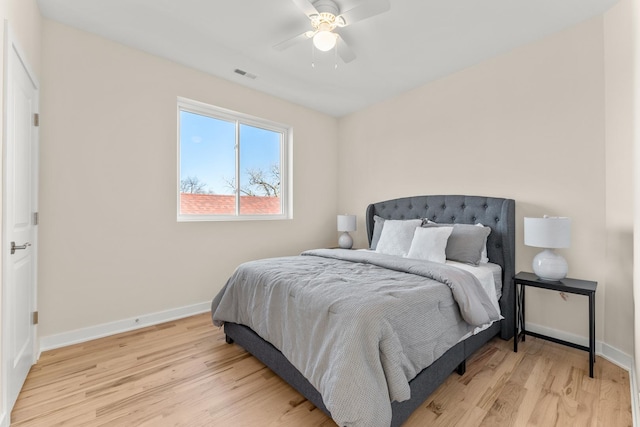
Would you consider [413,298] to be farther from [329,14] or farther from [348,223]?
[348,223]

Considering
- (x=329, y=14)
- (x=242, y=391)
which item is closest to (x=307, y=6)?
(x=329, y=14)

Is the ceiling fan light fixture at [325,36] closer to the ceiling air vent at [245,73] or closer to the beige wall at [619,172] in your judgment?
the ceiling air vent at [245,73]

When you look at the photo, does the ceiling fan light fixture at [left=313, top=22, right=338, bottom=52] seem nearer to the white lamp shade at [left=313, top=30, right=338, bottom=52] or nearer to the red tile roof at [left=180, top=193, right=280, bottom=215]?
the white lamp shade at [left=313, top=30, right=338, bottom=52]

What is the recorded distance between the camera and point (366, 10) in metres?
1.92

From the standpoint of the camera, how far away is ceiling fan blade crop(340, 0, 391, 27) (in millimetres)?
1832

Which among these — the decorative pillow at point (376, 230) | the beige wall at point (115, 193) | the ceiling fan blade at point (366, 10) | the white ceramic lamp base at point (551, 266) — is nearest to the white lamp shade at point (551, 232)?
the white ceramic lamp base at point (551, 266)

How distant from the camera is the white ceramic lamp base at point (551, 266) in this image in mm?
2227

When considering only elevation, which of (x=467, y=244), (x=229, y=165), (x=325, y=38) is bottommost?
(x=467, y=244)

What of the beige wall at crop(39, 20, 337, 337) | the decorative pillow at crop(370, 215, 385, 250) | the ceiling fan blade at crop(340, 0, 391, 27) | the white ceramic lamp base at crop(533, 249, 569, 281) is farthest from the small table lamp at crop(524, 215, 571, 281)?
the beige wall at crop(39, 20, 337, 337)

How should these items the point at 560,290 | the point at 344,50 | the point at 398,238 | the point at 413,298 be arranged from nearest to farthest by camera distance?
the point at 413,298 < the point at 560,290 < the point at 344,50 < the point at 398,238

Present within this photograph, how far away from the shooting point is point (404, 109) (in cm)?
376

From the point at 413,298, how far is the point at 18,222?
2.48 meters

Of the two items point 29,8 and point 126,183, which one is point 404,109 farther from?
point 29,8

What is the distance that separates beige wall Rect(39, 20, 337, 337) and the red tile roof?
205 millimetres
